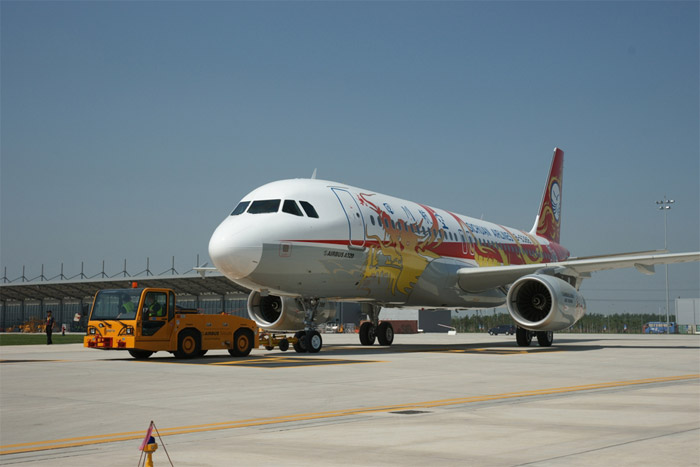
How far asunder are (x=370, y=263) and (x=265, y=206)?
3830 mm

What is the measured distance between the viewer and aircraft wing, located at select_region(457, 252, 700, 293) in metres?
24.5

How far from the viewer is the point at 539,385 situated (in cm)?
1265

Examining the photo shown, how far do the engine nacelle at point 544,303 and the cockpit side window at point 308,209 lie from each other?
6.97m

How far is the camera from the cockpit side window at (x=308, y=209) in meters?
20.2

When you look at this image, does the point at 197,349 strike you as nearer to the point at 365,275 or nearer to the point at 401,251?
the point at 365,275

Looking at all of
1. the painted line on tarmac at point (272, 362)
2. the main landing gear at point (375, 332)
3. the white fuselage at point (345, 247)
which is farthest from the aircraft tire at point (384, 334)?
the painted line on tarmac at point (272, 362)

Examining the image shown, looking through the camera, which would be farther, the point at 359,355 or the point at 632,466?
the point at 359,355

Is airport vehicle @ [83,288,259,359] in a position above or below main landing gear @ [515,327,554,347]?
above

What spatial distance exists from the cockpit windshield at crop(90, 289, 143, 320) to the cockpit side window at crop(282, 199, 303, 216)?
420 cm

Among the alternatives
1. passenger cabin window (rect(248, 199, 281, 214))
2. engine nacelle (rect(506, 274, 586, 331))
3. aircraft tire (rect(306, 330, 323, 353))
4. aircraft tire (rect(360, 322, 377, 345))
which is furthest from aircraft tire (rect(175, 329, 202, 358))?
engine nacelle (rect(506, 274, 586, 331))

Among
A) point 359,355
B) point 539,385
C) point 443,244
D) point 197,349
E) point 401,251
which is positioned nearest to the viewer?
point 539,385

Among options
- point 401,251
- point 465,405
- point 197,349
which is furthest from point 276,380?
point 401,251

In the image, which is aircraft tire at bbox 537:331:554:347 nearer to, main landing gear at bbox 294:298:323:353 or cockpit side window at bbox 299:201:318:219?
main landing gear at bbox 294:298:323:353

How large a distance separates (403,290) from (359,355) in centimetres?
387
